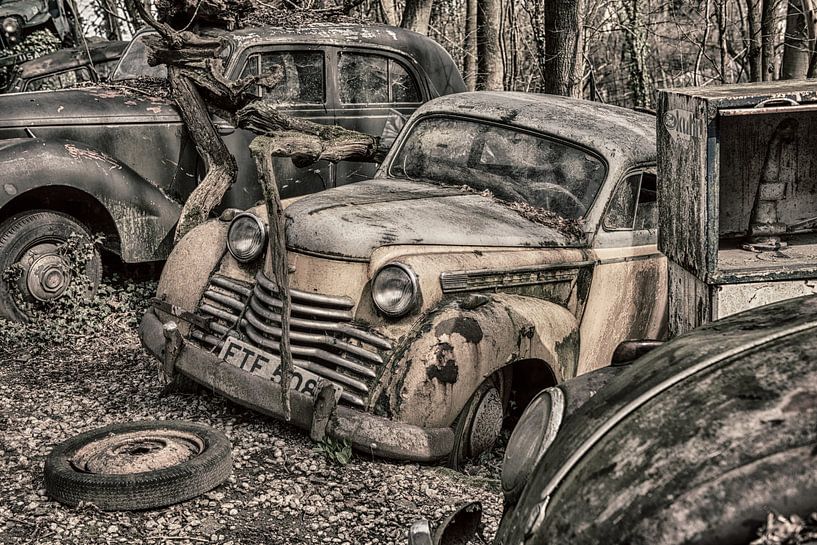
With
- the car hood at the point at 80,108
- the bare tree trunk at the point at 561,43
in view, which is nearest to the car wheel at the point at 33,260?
the car hood at the point at 80,108

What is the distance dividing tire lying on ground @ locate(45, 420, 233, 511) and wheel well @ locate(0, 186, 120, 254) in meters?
2.58

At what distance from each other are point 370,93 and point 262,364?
358 cm

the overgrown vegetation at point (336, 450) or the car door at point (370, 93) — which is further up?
the car door at point (370, 93)

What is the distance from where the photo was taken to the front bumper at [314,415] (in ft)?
14.3

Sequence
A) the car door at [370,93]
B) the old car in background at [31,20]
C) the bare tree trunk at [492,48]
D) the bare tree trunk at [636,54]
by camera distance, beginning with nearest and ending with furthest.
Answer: the car door at [370,93] → the bare tree trunk at [492,48] → the old car in background at [31,20] → the bare tree trunk at [636,54]

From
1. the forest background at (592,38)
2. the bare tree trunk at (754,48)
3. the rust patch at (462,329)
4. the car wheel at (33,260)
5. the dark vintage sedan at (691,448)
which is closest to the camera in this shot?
the dark vintage sedan at (691,448)

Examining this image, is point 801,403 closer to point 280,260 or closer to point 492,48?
point 280,260

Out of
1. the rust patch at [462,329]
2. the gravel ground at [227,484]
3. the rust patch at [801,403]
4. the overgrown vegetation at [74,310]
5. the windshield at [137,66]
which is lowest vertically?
the gravel ground at [227,484]

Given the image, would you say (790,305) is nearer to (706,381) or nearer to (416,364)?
(706,381)

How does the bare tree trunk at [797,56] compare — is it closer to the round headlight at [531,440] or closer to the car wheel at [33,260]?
the car wheel at [33,260]

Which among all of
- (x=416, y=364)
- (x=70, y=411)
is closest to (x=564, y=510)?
(x=416, y=364)

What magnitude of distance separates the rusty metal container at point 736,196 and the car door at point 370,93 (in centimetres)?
301

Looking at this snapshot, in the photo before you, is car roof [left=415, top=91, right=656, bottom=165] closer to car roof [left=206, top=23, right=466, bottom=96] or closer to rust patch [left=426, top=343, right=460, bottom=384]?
rust patch [left=426, top=343, right=460, bottom=384]

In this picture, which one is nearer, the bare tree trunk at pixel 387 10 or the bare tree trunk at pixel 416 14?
the bare tree trunk at pixel 416 14
